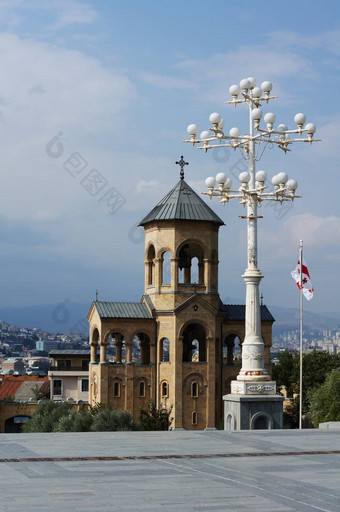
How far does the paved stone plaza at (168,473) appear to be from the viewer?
38.1 feet

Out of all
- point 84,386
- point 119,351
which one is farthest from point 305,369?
point 119,351

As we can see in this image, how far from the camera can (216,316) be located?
52250 mm

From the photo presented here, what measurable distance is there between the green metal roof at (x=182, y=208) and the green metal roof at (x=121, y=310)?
524 centimetres

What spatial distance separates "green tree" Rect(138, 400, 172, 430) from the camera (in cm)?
4731

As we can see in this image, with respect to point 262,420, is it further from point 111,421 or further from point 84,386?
point 84,386

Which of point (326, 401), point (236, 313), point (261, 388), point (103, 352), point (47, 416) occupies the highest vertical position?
point (236, 313)

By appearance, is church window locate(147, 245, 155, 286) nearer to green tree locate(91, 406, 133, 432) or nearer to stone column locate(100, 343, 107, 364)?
stone column locate(100, 343, 107, 364)

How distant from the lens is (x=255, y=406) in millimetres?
25766

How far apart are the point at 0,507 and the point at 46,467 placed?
3415 mm

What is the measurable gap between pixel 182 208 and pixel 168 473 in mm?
38793

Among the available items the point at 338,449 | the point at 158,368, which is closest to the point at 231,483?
the point at 338,449

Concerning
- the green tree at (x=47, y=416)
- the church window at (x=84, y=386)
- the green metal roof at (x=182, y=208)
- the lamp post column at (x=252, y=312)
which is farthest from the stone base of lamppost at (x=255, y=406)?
the church window at (x=84, y=386)

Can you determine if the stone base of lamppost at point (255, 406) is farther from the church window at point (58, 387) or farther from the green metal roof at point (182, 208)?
the church window at point (58, 387)

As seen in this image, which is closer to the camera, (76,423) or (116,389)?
(76,423)
